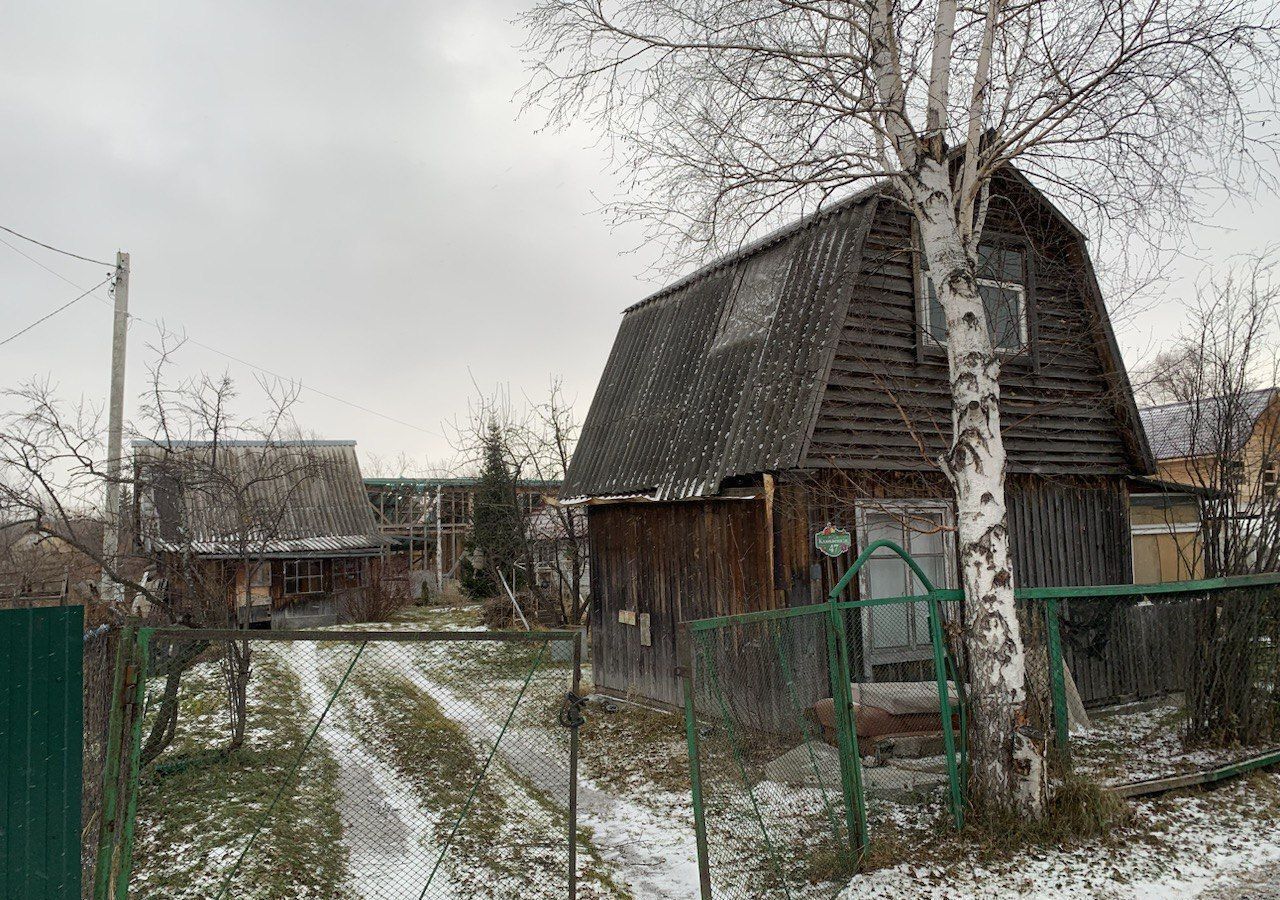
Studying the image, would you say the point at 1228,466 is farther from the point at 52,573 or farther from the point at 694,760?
the point at 52,573

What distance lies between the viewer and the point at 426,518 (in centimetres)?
3397

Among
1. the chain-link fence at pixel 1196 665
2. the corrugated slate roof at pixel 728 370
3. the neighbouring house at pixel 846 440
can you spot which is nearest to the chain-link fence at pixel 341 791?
the neighbouring house at pixel 846 440

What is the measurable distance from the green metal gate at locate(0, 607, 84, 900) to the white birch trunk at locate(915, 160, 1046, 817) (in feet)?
19.5

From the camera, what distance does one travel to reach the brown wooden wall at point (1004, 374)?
32.1ft

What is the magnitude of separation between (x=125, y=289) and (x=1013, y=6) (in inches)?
592

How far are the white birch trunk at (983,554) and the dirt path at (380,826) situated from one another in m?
4.03

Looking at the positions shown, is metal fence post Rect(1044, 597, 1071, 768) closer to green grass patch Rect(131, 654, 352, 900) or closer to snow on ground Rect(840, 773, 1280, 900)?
snow on ground Rect(840, 773, 1280, 900)

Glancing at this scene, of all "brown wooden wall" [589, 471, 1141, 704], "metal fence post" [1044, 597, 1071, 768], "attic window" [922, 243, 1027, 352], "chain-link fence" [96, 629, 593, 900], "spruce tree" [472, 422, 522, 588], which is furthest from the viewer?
"spruce tree" [472, 422, 522, 588]

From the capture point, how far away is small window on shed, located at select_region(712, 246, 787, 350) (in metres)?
11.2

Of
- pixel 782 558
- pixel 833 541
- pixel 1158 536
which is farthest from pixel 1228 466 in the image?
pixel 1158 536

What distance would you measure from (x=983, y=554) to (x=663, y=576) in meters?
5.87

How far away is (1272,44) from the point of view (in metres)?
6.39

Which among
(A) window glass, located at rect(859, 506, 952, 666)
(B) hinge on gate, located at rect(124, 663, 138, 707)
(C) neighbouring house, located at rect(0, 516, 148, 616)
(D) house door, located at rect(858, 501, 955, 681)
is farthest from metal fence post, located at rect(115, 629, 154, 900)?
(C) neighbouring house, located at rect(0, 516, 148, 616)

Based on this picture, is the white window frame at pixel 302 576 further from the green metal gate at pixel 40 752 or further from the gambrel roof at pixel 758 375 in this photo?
the green metal gate at pixel 40 752
